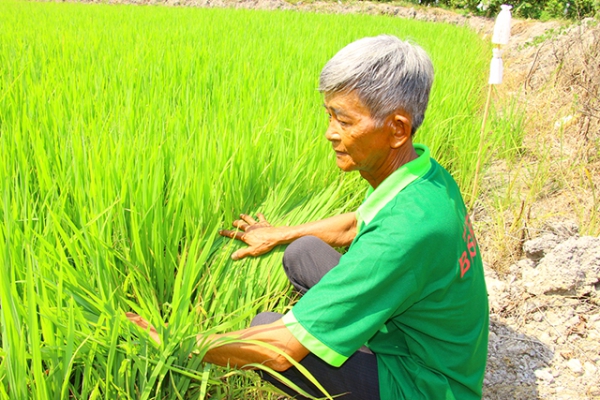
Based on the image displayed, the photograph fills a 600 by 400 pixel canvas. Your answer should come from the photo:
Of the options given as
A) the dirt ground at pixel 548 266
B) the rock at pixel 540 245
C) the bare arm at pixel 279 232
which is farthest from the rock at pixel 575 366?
the bare arm at pixel 279 232

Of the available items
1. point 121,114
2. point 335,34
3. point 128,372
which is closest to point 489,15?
point 335,34

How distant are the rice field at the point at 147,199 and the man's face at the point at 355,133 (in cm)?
37

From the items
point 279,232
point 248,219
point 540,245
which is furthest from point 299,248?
point 540,245

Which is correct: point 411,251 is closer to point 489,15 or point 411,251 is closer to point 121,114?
point 121,114

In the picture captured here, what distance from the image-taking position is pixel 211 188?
1.44 m

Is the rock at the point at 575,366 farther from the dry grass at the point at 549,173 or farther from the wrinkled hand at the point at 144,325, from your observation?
the wrinkled hand at the point at 144,325

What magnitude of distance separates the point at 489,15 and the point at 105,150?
1555 centimetres

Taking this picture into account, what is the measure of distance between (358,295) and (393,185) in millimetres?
256

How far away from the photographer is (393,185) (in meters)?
0.97

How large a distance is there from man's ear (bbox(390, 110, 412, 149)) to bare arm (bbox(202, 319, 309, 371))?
17.1 inches

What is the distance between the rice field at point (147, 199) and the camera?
0.89 meters

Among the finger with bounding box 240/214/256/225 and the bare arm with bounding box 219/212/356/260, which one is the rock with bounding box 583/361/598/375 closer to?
the bare arm with bounding box 219/212/356/260

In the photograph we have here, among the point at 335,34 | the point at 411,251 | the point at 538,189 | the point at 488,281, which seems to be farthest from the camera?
the point at 335,34

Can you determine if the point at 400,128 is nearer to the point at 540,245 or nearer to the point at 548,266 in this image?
the point at 548,266
